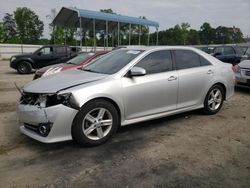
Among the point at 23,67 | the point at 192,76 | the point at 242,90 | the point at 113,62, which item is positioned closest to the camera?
the point at 113,62

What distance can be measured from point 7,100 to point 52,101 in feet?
14.4

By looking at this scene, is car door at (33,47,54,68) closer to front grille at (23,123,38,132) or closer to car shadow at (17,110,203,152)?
car shadow at (17,110,203,152)

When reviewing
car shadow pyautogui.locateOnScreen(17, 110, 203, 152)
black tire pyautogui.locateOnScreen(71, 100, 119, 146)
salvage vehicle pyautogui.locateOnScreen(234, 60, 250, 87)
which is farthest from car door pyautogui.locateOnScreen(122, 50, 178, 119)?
salvage vehicle pyautogui.locateOnScreen(234, 60, 250, 87)

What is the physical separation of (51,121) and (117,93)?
114cm

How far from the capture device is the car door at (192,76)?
5.38 metres

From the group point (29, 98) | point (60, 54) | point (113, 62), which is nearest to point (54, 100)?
point (29, 98)

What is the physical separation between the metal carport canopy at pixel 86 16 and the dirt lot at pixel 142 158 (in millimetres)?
18741

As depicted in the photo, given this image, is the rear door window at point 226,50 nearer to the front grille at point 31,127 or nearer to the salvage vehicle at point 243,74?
the salvage vehicle at point 243,74

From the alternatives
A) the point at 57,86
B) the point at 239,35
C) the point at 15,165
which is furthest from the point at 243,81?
the point at 239,35

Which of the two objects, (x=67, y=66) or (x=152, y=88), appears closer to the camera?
(x=152, y=88)

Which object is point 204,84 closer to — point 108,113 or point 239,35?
point 108,113

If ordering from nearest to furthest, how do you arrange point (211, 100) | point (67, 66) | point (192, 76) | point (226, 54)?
point (192, 76) < point (211, 100) < point (67, 66) < point (226, 54)

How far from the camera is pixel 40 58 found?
617 inches

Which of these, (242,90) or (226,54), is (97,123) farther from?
(226,54)
